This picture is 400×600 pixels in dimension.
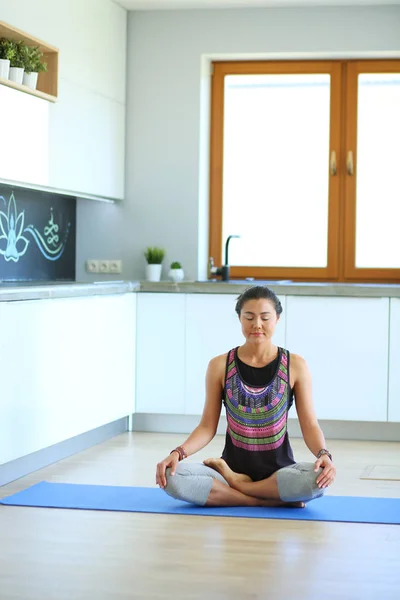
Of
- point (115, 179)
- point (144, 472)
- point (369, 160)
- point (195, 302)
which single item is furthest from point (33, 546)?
point (369, 160)

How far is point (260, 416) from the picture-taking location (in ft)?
11.9

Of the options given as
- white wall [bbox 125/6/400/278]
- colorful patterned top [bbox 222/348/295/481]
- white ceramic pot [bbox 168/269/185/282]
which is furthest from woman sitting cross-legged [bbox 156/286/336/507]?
white wall [bbox 125/6/400/278]

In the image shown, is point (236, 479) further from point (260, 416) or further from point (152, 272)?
point (152, 272)

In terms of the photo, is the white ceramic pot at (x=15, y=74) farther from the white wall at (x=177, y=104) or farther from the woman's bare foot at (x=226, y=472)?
the woman's bare foot at (x=226, y=472)

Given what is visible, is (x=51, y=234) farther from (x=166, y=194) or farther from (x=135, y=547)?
(x=135, y=547)

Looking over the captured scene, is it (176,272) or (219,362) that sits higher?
(176,272)

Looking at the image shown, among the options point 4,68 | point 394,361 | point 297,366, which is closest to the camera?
point 297,366

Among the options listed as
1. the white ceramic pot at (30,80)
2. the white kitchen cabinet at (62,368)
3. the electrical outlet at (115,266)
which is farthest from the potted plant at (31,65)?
the electrical outlet at (115,266)

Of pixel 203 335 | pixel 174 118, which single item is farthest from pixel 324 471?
pixel 174 118

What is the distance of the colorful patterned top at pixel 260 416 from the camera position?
142 inches

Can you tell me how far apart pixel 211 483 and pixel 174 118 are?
117 inches

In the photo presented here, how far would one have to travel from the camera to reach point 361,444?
5234 millimetres

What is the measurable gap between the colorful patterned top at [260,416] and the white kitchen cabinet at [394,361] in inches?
67.7

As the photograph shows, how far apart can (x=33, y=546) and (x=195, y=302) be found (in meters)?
2.57
